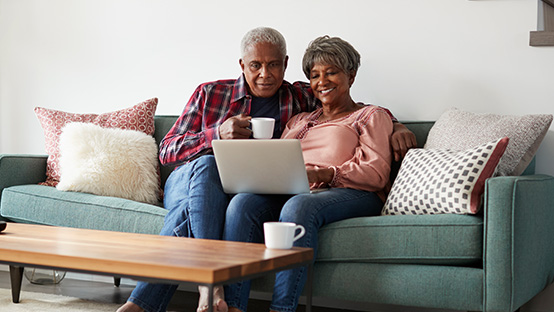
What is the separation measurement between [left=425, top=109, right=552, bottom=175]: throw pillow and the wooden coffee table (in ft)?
3.19

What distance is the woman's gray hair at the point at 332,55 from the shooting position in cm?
258

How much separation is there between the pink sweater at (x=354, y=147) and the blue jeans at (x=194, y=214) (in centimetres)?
43

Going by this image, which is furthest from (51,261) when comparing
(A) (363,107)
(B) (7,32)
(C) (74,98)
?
(B) (7,32)

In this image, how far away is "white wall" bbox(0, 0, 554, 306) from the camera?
273 centimetres

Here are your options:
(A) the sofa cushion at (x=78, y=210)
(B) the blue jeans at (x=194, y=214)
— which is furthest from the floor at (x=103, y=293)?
(B) the blue jeans at (x=194, y=214)

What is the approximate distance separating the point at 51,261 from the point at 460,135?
1566mm

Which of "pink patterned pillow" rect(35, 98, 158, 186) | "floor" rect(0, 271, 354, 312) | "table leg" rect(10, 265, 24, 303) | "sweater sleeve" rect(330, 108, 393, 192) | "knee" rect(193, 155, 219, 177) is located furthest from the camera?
"pink patterned pillow" rect(35, 98, 158, 186)

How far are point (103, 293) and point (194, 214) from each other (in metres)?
1.16

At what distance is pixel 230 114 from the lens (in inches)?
107

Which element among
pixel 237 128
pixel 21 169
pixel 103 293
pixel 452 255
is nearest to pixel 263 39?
pixel 237 128

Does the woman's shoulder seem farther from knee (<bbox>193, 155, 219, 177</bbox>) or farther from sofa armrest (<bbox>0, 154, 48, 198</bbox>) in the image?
sofa armrest (<bbox>0, 154, 48, 198</bbox>)

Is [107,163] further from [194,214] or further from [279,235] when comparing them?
[279,235]

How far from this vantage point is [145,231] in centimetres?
245

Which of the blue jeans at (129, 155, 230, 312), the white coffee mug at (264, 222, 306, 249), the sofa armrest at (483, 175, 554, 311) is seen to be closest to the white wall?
the sofa armrest at (483, 175, 554, 311)
